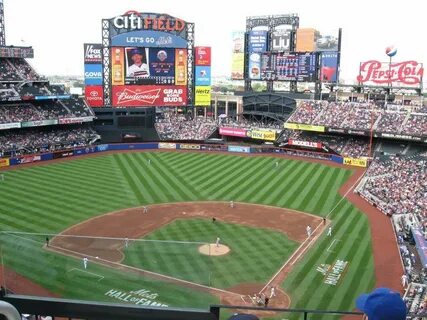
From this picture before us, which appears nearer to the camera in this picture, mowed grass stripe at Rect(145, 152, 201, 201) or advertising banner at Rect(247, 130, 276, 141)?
mowed grass stripe at Rect(145, 152, 201, 201)

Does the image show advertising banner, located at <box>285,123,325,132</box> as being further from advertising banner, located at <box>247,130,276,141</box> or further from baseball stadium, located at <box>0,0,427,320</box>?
advertising banner, located at <box>247,130,276,141</box>

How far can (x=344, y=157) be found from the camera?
54125 mm

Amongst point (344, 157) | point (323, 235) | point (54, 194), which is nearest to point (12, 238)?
point (323, 235)

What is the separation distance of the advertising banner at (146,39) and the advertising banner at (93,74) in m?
3.95

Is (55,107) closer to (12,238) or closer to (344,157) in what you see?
(344,157)

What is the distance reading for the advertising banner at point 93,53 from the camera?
2388 inches

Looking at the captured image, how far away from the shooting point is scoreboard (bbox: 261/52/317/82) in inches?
2675

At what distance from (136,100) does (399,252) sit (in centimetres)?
4403

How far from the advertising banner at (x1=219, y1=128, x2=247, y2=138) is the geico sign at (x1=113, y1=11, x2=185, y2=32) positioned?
16.6m

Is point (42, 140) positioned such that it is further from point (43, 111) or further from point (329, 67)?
point (329, 67)

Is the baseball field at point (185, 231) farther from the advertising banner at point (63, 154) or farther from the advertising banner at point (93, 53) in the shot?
the advertising banner at point (93, 53)

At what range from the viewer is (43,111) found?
59.9 metres

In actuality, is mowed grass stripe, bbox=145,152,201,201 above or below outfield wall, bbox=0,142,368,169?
below

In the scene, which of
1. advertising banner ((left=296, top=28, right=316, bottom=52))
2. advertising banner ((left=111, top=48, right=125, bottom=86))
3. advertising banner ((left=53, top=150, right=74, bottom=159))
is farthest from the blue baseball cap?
advertising banner ((left=296, top=28, right=316, bottom=52))
